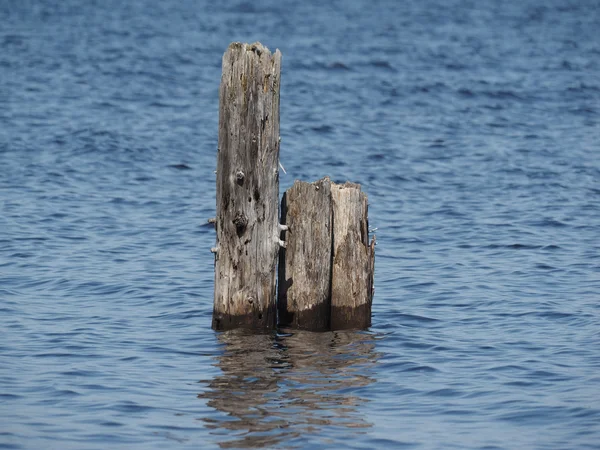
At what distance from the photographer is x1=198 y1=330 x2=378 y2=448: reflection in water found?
29.2 ft

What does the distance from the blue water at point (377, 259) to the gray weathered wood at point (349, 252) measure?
509 mm

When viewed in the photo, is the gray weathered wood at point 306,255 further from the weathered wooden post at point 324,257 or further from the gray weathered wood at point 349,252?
the gray weathered wood at point 349,252

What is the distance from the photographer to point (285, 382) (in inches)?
396

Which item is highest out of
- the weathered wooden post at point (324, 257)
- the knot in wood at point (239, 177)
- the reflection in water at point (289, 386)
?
the knot in wood at point (239, 177)

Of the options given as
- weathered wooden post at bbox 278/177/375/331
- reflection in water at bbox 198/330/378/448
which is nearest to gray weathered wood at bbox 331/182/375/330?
weathered wooden post at bbox 278/177/375/331

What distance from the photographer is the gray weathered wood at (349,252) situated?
11320 mm

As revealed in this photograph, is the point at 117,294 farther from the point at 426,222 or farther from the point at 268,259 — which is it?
the point at 426,222

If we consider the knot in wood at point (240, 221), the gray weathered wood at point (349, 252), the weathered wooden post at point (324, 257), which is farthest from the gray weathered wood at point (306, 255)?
the knot in wood at point (240, 221)

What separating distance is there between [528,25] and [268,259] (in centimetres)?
4444

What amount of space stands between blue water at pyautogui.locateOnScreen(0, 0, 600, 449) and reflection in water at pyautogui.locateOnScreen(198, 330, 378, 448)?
0.03 meters

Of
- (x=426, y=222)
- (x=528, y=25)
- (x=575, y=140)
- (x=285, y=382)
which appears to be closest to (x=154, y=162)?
(x=426, y=222)

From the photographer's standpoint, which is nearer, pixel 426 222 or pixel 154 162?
pixel 426 222

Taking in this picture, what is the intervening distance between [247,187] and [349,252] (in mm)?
1547

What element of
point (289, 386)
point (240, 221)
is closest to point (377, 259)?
point (240, 221)
